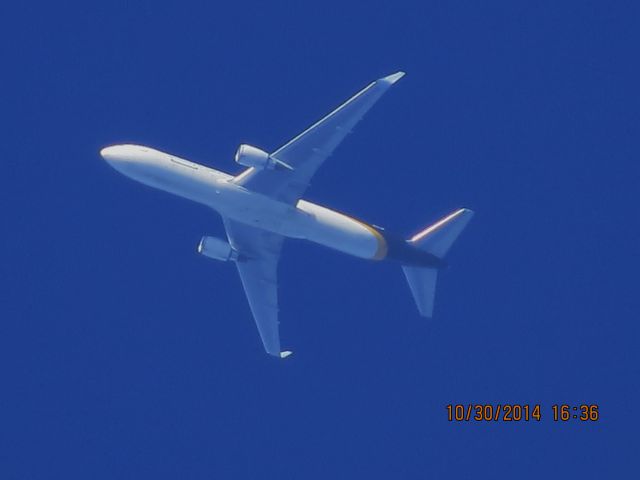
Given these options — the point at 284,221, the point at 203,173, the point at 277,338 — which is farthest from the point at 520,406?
the point at 203,173

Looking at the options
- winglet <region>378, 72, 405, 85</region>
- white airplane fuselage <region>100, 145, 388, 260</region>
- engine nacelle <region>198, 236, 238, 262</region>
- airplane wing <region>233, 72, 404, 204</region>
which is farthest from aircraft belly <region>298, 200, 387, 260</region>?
winglet <region>378, 72, 405, 85</region>

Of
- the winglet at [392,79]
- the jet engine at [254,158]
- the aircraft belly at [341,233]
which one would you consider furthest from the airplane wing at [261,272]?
the winglet at [392,79]

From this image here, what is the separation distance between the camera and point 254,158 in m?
61.8

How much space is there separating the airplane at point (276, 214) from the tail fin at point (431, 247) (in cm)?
8

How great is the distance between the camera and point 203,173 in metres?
63.1

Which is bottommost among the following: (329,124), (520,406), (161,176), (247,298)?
(520,406)

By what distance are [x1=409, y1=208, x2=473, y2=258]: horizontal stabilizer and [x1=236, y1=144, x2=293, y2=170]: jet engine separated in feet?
44.0

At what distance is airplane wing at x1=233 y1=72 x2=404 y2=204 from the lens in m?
62.0

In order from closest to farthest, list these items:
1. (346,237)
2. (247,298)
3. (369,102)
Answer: (369,102)
(346,237)
(247,298)

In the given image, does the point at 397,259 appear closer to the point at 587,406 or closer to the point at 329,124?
the point at 329,124

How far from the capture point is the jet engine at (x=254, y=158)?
202 feet

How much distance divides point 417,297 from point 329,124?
15.8m

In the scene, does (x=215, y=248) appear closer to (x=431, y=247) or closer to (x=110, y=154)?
(x=110, y=154)

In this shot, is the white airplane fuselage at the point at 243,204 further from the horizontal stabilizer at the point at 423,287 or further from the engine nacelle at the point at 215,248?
the horizontal stabilizer at the point at 423,287
